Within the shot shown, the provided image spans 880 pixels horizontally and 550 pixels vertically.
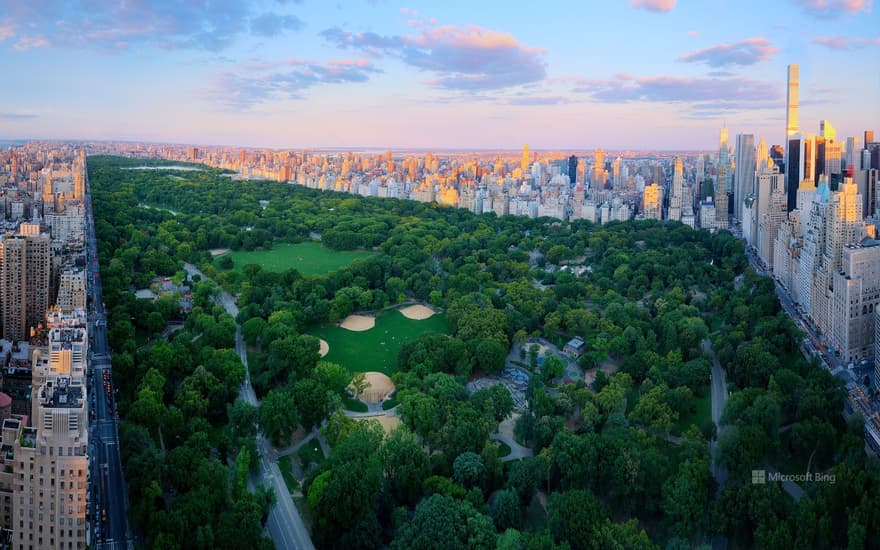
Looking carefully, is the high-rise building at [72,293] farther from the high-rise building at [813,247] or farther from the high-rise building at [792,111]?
the high-rise building at [792,111]

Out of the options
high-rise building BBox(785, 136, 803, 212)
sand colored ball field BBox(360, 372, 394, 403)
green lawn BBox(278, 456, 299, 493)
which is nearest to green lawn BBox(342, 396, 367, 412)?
sand colored ball field BBox(360, 372, 394, 403)

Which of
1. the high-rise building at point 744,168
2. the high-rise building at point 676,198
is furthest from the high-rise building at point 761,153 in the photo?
the high-rise building at point 676,198

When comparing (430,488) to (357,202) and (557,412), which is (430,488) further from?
(357,202)

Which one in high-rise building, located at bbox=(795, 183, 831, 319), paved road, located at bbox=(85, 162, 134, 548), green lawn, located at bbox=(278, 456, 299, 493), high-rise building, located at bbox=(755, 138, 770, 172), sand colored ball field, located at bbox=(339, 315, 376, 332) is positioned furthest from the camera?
high-rise building, located at bbox=(755, 138, 770, 172)

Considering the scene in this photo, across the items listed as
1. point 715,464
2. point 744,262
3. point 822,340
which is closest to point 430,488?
point 715,464

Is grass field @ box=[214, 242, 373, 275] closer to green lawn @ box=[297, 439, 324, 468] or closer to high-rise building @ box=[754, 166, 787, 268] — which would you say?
Result: green lawn @ box=[297, 439, 324, 468]

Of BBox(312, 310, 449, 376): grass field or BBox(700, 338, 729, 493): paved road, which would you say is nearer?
BBox(700, 338, 729, 493): paved road
